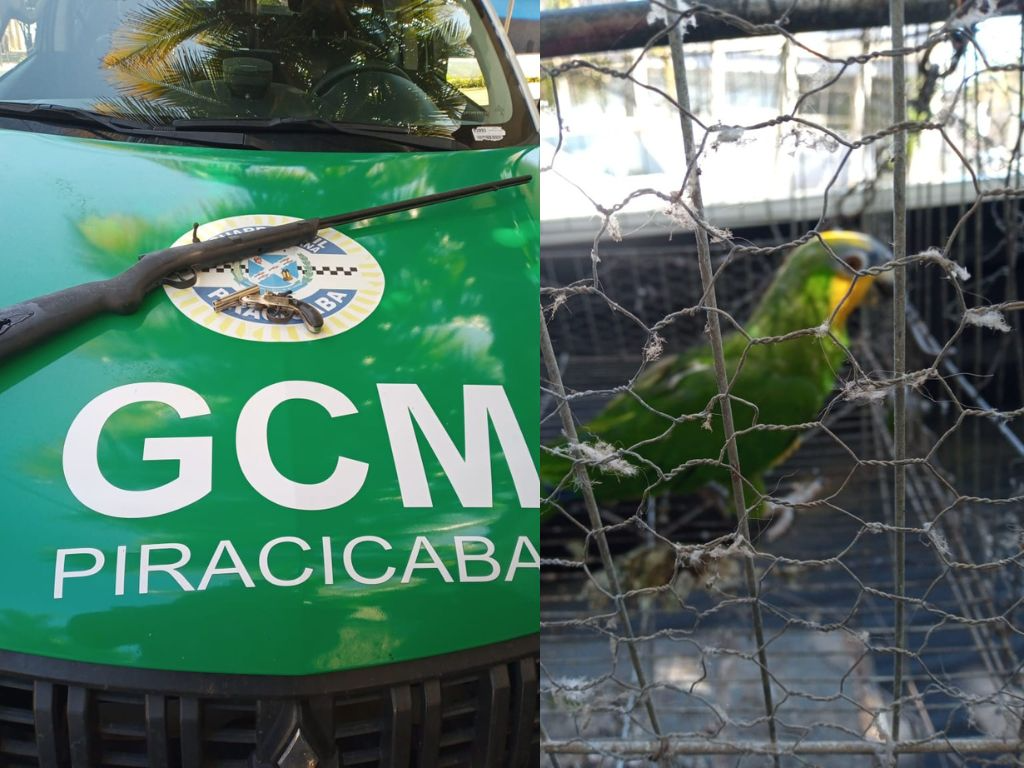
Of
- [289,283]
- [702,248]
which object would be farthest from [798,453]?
[289,283]

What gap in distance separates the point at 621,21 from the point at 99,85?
0.82 meters

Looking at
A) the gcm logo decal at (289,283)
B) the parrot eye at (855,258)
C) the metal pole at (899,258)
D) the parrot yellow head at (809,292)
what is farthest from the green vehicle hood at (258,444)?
the parrot yellow head at (809,292)

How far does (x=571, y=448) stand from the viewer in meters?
1.22

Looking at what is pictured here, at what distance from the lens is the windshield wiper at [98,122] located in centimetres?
138

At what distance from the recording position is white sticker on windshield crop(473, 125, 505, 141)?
154cm

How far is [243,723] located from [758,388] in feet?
6.59

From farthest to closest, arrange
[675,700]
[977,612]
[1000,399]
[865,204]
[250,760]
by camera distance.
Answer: [865,204]
[1000,399]
[977,612]
[675,700]
[250,760]

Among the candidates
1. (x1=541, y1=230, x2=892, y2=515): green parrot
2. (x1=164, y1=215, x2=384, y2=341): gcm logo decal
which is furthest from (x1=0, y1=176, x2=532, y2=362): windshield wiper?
(x1=541, y1=230, x2=892, y2=515): green parrot

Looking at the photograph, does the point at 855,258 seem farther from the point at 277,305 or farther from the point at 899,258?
the point at 277,305

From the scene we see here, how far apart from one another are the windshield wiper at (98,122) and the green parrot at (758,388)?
3.72ft

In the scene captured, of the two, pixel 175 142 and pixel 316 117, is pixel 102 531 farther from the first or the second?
pixel 316 117

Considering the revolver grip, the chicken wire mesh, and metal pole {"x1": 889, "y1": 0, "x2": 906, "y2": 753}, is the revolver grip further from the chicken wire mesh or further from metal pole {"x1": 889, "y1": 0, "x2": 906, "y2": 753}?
metal pole {"x1": 889, "y1": 0, "x2": 906, "y2": 753}

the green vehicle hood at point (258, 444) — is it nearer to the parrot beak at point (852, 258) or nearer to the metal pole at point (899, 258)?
the metal pole at point (899, 258)

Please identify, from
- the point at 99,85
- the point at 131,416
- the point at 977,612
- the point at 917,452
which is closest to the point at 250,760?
the point at 131,416
